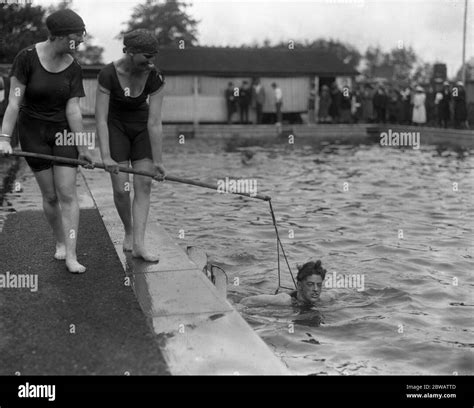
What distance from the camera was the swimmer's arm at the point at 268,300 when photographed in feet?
24.5

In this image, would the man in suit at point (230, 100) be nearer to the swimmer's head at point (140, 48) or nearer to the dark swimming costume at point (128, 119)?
the dark swimming costume at point (128, 119)

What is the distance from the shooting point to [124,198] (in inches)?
261

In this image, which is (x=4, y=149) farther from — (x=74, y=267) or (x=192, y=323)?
(x=192, y=323)

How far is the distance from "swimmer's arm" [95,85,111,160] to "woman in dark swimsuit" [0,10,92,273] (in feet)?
0.68

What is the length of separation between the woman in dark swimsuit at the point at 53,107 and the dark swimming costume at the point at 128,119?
0.34 meters

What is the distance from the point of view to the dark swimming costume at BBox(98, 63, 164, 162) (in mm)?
6258

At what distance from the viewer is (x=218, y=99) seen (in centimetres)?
3681

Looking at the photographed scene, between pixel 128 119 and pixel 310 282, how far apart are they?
2432 millimetres

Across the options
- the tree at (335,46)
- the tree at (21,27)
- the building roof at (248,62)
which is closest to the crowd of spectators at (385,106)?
the building roof at (248,62)

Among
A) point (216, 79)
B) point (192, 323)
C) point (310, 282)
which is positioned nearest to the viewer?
point (192, 323)

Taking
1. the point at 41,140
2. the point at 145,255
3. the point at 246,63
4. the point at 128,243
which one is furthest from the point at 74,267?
the point at 246,63

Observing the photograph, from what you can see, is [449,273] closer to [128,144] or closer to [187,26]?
[128,144]
